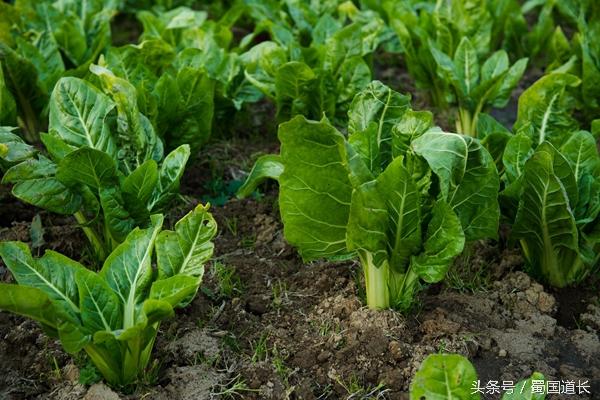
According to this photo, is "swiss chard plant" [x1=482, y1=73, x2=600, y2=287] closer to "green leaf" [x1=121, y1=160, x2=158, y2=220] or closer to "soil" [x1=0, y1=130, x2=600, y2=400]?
"soil" [x1=0, y1=130, x2=600, y2=400]

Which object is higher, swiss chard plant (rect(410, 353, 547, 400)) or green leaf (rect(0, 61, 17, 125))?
green leaf (rect(0, 61, 17, 125))

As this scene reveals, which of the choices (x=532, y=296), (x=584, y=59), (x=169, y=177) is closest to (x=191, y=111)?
(x=169, y=177)

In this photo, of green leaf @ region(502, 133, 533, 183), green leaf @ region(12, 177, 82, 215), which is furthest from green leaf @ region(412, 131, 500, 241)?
green leaf @ region(12, 177, 82, 215)

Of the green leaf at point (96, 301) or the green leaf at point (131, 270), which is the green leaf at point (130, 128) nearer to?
the green leaf at point (131, 270)

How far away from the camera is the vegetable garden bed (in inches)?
111

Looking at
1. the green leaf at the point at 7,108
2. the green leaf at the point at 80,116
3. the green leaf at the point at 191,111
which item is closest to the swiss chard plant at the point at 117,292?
the green leaf at the point at 80,116

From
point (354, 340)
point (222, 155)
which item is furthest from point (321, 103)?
point (354, 340)

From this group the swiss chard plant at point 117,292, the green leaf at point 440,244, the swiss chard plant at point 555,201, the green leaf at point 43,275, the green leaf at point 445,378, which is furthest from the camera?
the swiss chard plant at point 555,201

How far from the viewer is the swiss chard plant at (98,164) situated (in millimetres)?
3172

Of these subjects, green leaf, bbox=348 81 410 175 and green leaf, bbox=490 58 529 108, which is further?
green leaf, bbox=490 58 529 108

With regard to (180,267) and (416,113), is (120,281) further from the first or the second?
(416,113)

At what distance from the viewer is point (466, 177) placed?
118 inches

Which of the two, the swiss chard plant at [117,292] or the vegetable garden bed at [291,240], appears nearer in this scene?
the swiss chard plant at [117,292]

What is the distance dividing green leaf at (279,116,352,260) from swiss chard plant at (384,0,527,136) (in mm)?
1661
